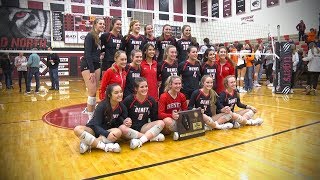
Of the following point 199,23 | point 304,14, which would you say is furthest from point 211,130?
point 199,23

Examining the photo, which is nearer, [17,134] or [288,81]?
[17,134]

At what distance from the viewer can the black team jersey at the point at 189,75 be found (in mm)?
4352

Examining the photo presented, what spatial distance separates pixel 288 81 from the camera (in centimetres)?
809

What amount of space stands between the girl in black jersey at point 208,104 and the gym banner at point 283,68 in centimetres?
472

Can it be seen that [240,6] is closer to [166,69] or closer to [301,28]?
[301,28]

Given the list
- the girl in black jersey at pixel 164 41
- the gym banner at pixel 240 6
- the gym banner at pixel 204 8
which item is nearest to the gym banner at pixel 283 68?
the girl in black jersey at pixel 164 41

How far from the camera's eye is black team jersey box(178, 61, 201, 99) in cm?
435

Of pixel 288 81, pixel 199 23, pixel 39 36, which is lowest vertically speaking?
pixel 288 81

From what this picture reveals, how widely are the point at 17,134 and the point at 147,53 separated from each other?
2.23m

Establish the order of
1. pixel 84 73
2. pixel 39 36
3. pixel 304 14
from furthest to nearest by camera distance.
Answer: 1. pixel 39 36
2. pixel 304 14
3. pixel 84 73

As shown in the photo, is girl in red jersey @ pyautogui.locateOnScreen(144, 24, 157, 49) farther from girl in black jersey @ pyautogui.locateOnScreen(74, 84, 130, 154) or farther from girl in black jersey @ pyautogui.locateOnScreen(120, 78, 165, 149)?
girl in black jersey @ pyautogui.locateOnScreen(74, 84, 130, 154)

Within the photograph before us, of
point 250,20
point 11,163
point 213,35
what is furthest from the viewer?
point 213,35

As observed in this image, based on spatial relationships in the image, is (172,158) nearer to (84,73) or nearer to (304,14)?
(84,73)

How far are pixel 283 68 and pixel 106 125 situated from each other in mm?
6434
